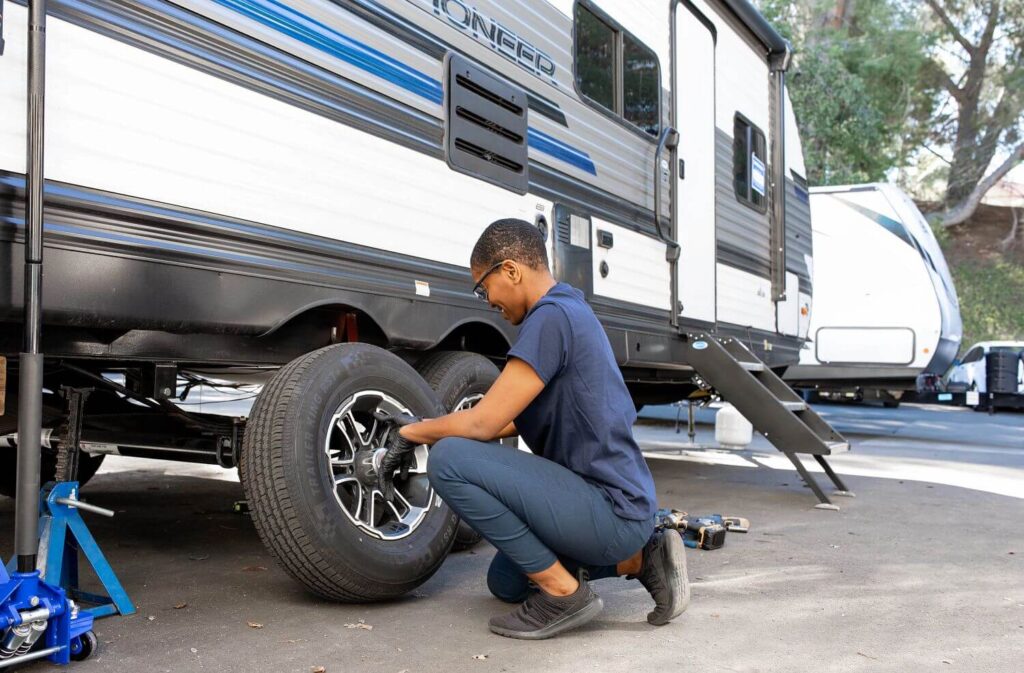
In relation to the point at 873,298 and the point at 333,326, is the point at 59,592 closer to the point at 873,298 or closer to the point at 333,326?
the point at 333,326

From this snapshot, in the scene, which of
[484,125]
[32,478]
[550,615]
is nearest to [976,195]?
[484,125]

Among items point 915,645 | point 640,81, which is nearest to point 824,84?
point 640,81

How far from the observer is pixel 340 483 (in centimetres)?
324

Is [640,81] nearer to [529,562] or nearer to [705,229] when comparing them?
[705,229]

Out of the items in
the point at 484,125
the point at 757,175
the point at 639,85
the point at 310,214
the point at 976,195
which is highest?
the point at 976,195

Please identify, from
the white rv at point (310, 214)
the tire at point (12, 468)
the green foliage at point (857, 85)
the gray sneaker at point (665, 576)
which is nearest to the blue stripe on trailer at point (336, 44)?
the white rv at point (310, 214)

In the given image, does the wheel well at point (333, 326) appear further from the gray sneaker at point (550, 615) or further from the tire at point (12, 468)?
the tire at point (12, 468)

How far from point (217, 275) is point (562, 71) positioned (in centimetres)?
237

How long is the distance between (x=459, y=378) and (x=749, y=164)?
4.00 metres

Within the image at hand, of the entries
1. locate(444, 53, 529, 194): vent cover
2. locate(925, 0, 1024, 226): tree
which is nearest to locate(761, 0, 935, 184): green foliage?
locate(925, 0, 1024, 226): tree

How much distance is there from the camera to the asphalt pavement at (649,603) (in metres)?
2.80

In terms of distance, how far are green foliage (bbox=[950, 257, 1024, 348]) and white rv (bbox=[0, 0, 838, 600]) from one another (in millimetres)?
24466

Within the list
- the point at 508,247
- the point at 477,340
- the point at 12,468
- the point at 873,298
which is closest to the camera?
the point at 508,247

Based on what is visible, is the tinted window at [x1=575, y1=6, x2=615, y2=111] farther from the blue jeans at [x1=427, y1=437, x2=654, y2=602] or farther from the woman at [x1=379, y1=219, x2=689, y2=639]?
the blue jeans at [x1=427, y1=437, x2=654, y2=602]
